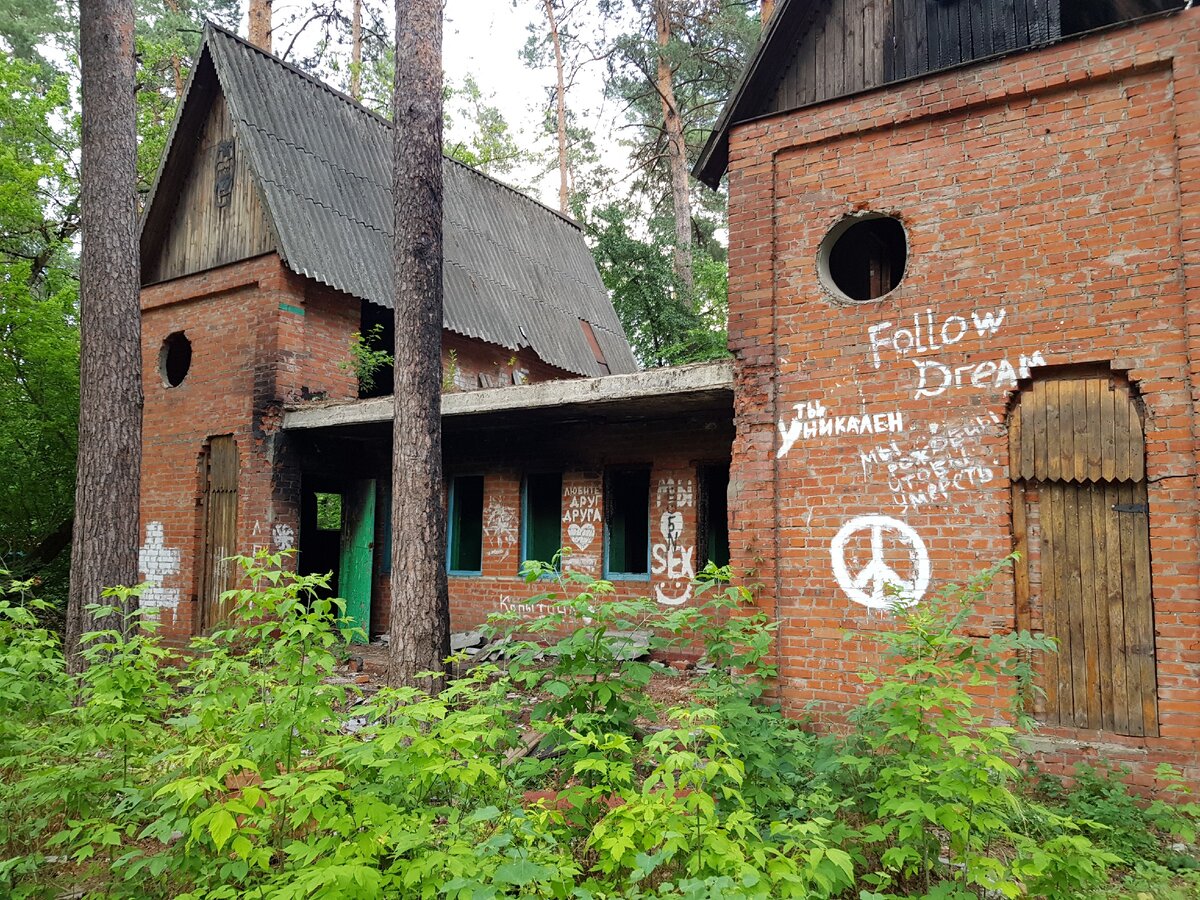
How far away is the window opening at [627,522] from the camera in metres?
10.3

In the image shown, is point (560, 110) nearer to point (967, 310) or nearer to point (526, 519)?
point (526, 519)

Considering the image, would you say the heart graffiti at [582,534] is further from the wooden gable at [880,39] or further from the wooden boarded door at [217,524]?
the wooden gable at [880,39]

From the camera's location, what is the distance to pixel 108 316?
7.18 metres

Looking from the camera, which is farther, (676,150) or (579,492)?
(676,150)

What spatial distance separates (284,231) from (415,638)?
21.2ft

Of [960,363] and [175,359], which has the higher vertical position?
[175,359]

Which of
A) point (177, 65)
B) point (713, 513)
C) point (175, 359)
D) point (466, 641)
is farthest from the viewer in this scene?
point (177, 65)

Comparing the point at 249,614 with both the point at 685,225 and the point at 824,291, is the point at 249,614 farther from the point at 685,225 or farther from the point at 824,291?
the point at 685,225

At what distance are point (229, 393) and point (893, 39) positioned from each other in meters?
9.26

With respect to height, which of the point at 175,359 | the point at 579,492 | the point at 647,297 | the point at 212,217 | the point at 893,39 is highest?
the point at 647,297

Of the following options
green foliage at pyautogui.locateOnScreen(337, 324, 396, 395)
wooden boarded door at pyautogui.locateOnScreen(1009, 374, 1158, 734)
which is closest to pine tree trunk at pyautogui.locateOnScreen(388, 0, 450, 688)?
green foliage at pyautogui.locateOnScreen(337, 324, 396, 395)

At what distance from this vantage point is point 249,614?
3768mm

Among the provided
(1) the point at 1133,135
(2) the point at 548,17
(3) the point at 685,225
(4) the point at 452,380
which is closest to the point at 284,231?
(4) the point at 452,380

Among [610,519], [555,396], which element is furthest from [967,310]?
[610,519]
